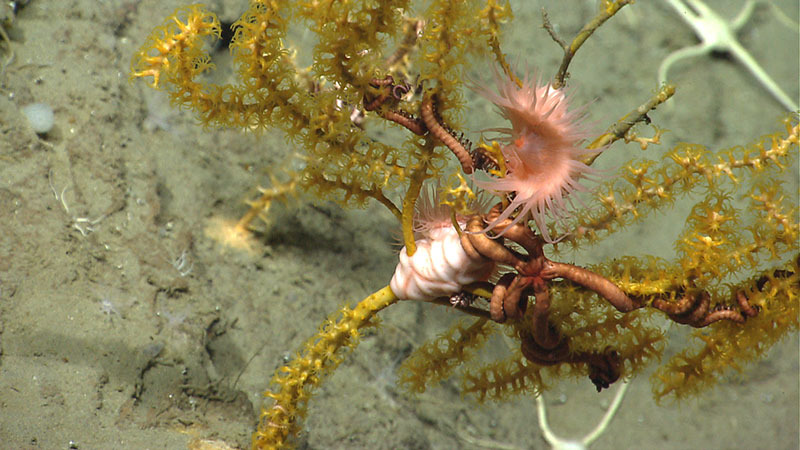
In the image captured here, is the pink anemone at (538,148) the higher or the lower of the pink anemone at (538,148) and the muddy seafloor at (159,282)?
the higher

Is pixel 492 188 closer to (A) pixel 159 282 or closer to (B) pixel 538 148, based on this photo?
(B) pixel 538 148

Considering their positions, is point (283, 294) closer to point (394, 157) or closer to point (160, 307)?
point (160, 307)

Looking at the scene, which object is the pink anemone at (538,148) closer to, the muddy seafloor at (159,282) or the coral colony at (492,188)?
the coral colony at (492,188)

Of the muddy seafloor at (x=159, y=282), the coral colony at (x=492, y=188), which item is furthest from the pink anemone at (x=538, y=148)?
the muddy seafloor at (x=159, y=282)

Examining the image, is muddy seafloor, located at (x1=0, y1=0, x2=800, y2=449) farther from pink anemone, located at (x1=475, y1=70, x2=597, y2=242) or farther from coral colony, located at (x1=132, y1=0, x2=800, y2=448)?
pink anemone, located at (x1=475, y1=70, x2=597, y2=242)

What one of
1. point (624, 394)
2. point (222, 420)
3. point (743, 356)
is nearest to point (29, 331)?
point (222, 420)

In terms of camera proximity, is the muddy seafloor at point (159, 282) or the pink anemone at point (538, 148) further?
the muddy seafloor at point (159, 282)
